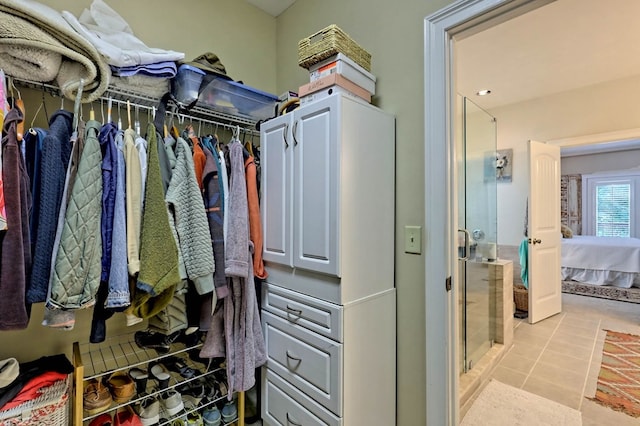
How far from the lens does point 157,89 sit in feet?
4.69

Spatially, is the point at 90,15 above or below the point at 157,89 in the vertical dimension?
above

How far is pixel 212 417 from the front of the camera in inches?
61.6

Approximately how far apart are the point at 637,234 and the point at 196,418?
30.0ft

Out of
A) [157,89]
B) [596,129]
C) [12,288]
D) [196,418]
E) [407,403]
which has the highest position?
[596,129]

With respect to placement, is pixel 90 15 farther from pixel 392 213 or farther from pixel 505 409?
pixel 505 409

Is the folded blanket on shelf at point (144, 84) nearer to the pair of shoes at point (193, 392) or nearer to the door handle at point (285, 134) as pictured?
the door handle at point (285, 134)

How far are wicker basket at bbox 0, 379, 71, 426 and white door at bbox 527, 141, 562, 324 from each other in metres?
4.00

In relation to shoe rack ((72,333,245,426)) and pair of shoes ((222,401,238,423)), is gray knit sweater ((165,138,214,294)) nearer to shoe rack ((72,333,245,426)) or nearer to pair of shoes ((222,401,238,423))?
shoe rack ((72,333,245,426))

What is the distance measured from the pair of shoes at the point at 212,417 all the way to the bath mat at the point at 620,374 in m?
2.48

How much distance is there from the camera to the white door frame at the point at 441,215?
129 centimetres

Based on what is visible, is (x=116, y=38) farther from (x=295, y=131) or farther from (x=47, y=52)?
(x=295, y=131)

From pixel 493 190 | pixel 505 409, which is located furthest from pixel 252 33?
pixel 505 409

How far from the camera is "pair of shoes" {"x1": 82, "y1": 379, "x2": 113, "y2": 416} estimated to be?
4.23ft

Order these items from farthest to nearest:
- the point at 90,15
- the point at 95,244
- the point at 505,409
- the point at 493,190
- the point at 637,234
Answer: the point at 637,234 → the point at 493,190 → the point at 505,409 → the point at 90,15 → the point at 95,244
